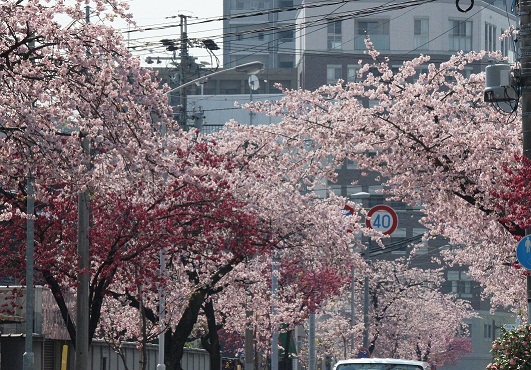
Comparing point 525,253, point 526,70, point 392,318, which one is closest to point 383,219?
point 526,70

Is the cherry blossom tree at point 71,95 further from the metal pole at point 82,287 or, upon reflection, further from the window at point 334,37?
the window at point 334,37

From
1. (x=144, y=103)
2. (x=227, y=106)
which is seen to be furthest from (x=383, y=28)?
(x=144, y=103)

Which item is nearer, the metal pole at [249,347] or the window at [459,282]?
the metal pole at [249,347]

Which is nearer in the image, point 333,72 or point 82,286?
point 82,286

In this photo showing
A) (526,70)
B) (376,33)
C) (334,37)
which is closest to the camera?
(526,70)

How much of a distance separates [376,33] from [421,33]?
147 inches

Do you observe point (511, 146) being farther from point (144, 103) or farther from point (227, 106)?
point (227, 106)

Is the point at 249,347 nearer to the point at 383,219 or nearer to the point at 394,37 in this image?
the point at 383,219

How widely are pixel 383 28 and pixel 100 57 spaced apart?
264ft

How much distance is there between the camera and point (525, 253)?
1507 cm

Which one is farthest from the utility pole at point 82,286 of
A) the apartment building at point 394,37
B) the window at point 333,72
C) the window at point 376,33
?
the window at point 333,72

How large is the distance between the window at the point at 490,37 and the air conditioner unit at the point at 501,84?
78631 mm

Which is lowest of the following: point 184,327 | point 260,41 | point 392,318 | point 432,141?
point 392,318

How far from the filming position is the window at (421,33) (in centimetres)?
9231
